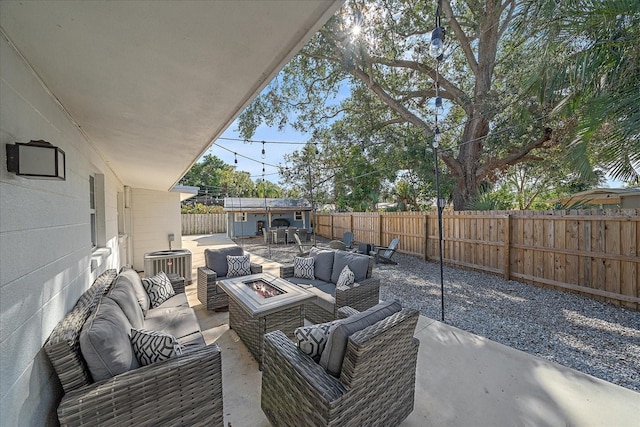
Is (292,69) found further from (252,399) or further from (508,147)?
(252,399)

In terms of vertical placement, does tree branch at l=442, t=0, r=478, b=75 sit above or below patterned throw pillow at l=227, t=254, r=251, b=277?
above

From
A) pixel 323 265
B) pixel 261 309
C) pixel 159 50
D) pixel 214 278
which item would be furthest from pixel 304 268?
pixel 159 50

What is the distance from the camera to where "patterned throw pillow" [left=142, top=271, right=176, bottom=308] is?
345 cm


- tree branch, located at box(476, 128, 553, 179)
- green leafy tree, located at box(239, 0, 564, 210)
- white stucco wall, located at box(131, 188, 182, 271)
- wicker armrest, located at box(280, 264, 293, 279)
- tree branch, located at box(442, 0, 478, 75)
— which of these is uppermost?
tree branch, located at box(442, 0, 478, 75)

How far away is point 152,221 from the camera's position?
7.81 meters

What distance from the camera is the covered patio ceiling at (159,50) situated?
0.97m

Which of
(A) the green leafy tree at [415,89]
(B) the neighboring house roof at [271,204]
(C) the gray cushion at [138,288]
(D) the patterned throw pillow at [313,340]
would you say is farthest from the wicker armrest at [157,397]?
(B) the neighboring house roof at [271,204]

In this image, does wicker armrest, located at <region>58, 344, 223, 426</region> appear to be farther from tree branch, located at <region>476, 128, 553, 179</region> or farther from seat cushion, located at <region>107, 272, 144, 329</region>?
tree branch, located at <region>476, 128, 553, 179</region>

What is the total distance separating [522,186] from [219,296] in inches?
758

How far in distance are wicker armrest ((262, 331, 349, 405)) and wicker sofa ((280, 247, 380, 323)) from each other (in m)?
1.52

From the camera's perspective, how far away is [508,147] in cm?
809

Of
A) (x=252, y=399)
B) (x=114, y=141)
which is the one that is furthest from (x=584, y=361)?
(x=114, y=141)

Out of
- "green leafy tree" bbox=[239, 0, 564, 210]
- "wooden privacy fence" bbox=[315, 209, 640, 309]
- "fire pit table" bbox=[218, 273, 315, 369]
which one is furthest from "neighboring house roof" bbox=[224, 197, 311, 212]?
"fire pit table" bbox=[218, 273, 315, 369]

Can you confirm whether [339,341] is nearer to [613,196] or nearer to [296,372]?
[296,372]
